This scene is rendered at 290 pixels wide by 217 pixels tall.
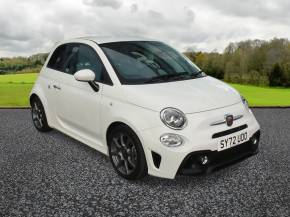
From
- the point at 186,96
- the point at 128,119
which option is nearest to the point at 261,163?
the point at 186,96

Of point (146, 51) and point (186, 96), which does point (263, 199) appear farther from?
point (146, 51)

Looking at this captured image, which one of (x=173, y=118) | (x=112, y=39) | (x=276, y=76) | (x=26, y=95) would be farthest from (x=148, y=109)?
(x=276, y=76)

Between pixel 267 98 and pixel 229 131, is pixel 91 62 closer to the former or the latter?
pixel 229 131

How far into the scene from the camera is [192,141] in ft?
13.2

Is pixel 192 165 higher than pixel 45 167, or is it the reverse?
pixel 192 165

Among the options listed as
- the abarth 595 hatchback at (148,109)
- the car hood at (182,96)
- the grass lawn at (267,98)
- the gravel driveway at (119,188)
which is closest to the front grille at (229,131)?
the abarth 595 hatchback at (148,109)

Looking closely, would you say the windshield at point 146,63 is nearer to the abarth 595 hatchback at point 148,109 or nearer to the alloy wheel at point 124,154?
the abarth 595 hatchback at point 148,109

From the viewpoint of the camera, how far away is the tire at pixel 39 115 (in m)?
6.61

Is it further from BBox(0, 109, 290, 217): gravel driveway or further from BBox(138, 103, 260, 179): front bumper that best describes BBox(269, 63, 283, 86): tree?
BBox(138, 103, 260, 179): front bumper

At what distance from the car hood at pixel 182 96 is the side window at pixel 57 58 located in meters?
1.87

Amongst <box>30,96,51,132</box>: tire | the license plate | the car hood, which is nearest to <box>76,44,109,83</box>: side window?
the car hood

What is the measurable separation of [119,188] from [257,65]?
57.4m

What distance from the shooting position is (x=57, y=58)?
6.13 m

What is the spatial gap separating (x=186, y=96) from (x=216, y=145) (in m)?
0.64
